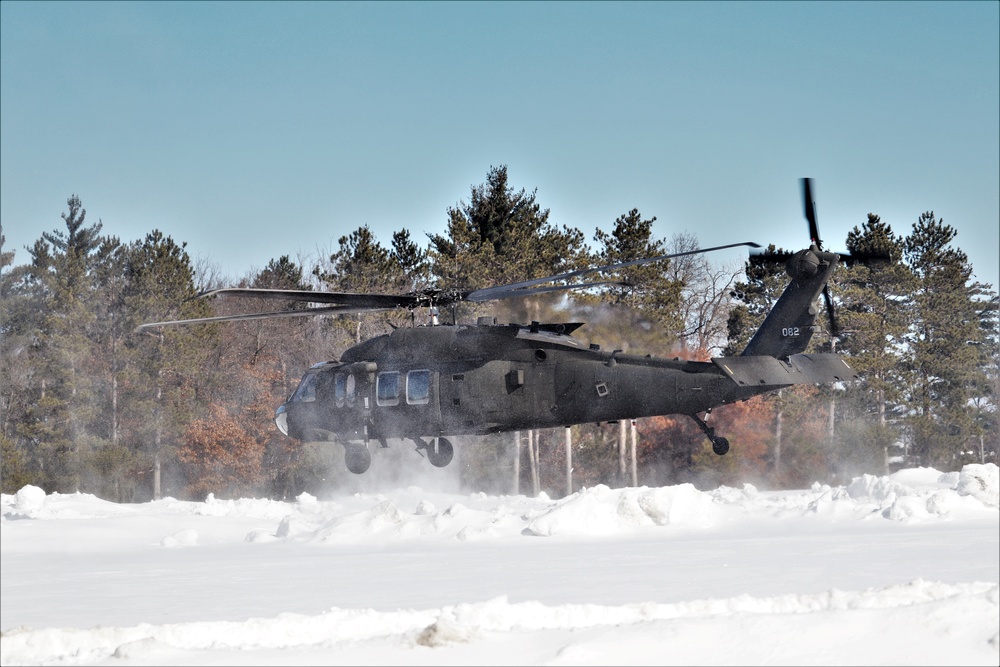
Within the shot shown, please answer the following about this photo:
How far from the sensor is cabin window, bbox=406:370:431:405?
1756 cm

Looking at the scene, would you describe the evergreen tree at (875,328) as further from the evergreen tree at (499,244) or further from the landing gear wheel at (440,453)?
the landing gear wheel at (440,453)

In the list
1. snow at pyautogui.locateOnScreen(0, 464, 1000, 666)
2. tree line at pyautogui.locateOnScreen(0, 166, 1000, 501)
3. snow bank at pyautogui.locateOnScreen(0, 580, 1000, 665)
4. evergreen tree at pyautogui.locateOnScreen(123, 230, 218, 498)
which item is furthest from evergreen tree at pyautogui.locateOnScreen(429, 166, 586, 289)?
snow bank at pyautogui.locateOnScreen(0, 580, 1000, 665)

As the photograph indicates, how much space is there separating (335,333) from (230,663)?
31.7 metres

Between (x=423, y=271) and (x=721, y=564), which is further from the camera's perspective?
(x=423, y=271)

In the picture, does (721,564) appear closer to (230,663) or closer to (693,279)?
(230,663)

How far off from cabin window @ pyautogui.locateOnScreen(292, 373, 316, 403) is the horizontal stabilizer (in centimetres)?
692

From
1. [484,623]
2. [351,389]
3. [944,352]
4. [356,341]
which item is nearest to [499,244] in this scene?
[356,341]

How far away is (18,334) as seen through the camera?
135 feet

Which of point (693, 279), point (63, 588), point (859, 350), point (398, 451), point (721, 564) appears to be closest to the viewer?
point (63, 588)

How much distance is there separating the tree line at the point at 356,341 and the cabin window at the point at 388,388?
18265 millimetres

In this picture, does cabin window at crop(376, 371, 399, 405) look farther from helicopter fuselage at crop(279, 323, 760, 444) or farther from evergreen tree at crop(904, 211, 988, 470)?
evergreen tree at crop(904, 211, 988, 470)

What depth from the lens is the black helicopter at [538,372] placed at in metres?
16.9

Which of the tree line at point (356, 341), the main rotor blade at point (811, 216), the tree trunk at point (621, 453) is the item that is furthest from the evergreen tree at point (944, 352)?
the main rotor blade at point (811, 216)

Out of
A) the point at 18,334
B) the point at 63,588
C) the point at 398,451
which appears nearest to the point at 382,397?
the point at 63,588
